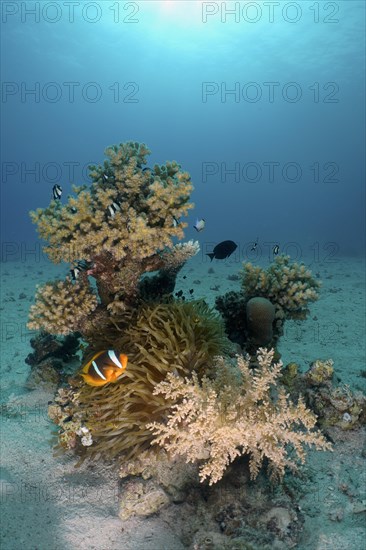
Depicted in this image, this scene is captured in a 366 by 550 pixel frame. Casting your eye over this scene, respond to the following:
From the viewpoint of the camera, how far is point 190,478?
375cm

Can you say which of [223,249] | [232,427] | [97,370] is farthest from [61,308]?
[223,249]

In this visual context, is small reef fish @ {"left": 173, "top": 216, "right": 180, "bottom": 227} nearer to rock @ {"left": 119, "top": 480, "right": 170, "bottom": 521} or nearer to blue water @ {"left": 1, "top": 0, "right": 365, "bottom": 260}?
rock @ {"left": 119, "top": 480, "right": 170, "bottom": 521}

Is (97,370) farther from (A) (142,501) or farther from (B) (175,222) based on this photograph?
(B) (175,222)

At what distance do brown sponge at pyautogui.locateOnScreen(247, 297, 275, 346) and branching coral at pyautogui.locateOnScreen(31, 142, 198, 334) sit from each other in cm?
127

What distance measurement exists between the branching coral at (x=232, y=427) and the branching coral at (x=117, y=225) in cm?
167

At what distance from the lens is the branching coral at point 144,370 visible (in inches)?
156

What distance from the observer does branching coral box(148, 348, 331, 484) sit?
131 inches

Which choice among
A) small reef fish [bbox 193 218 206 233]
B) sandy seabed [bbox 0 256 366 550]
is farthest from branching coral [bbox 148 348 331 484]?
small reef fish [bbox 193 218 206 233]

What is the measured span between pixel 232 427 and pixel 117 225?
257cm

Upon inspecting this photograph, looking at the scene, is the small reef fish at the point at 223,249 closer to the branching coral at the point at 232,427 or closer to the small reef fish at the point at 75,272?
the small reef fish at the point at 75,272

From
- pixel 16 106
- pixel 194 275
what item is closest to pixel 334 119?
pixel 16 106

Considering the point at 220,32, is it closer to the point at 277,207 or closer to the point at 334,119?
the point at 334,119

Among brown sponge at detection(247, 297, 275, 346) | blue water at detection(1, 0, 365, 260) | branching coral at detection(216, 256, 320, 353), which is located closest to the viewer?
brown sponge at detection(247, 297, 275, 346)

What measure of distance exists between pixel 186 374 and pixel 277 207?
117 metres
